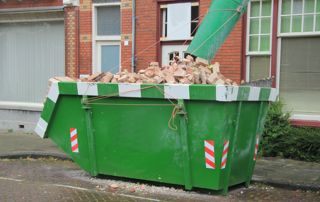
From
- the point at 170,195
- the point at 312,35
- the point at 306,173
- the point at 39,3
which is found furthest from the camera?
the point at 39,3

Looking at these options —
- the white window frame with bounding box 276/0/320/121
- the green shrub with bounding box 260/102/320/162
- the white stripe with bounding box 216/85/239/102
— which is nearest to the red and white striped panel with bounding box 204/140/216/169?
the white stripe with bounding box 216/85/239/102

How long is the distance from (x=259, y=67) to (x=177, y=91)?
15.4 feet

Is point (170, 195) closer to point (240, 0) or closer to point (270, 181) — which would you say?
point (270, 181)

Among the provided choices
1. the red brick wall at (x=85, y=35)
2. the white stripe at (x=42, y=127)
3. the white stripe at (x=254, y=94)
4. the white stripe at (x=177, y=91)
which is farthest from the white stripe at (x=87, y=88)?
the red brick wall at (x=85, y=35)

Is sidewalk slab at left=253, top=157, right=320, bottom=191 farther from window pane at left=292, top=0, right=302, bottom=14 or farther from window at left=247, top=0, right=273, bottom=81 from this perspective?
window pane at left=292, top=0, right=302, bottom=14

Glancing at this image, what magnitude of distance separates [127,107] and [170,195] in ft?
4.56

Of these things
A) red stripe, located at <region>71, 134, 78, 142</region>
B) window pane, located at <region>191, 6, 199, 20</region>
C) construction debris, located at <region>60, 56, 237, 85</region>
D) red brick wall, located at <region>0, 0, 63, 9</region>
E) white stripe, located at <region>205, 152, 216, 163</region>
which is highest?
red brick wall, located at <region>0, 0, 63, 9</region>

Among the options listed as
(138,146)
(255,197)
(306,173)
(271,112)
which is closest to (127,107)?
(138,146)

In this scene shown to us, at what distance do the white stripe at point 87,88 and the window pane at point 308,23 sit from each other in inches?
202

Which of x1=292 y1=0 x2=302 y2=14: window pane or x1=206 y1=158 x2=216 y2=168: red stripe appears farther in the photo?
x1=292 y1=0 x2=302 y2=14: window pane

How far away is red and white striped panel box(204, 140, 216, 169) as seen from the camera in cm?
692

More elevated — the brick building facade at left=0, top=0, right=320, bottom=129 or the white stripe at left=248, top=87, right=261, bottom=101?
the brick building facade at left=0, top=0, right=320, bottom=129

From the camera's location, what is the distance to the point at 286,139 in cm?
1044

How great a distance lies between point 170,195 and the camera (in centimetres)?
730
